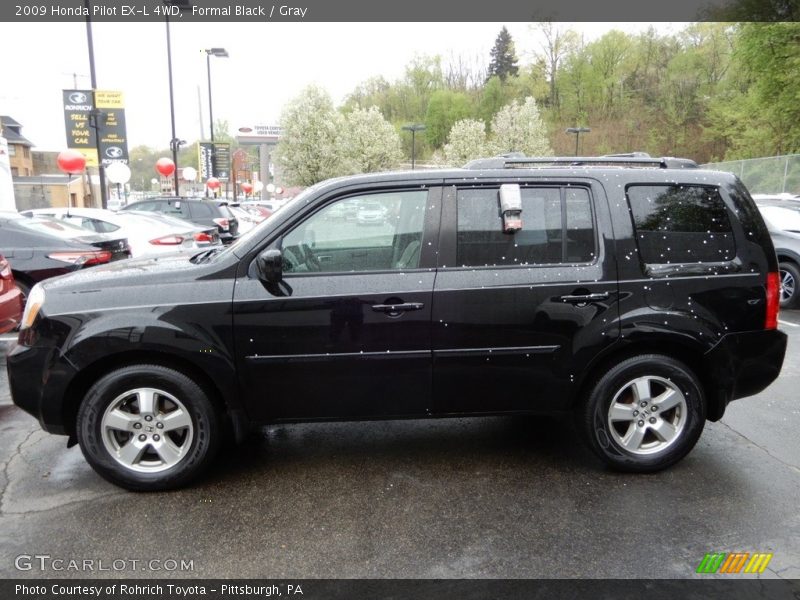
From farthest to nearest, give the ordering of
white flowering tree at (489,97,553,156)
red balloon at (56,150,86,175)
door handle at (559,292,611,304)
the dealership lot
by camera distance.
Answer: white flowering tree at (489,97,553,156), red balloon at (56,150,86,175), door handle at (559,292,611,304), the dealership lot

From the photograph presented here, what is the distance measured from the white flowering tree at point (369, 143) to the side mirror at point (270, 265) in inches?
1588

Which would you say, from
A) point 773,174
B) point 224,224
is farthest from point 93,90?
point 773,174

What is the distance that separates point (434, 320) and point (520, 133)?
4473 centimetres

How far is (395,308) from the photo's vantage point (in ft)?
11.2

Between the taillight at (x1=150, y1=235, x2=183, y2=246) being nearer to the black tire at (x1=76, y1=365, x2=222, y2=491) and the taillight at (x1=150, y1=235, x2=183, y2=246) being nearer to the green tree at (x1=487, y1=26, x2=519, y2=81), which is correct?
the black tire at (x1=76, y1=365, x2=222, y2=491)

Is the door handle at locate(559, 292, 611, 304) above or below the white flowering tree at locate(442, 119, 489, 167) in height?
below

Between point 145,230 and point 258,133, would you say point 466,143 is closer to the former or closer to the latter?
point 145,230

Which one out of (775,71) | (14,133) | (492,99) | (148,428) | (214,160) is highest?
(492,99)

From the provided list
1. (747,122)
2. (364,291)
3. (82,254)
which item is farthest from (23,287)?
(747,122)

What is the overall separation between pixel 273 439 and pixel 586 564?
7.74 ft

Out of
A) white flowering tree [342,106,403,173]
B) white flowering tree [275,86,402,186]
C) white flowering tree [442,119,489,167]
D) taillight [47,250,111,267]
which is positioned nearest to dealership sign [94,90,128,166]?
taillight [47,250,111,267]

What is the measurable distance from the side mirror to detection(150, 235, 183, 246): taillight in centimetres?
789

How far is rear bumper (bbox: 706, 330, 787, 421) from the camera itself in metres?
3.67

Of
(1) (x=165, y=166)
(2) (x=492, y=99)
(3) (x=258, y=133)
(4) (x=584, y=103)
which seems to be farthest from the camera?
(3) (x=258, y=133)
